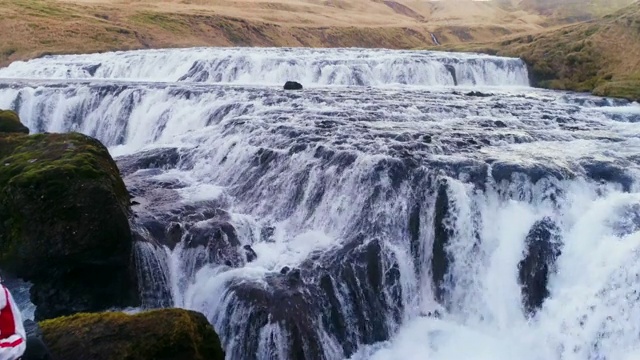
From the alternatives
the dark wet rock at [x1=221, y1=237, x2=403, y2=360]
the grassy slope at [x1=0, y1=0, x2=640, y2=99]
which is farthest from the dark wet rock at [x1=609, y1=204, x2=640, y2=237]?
the grassy slope at [x1=0, y1=0, x2=640, y2=99]

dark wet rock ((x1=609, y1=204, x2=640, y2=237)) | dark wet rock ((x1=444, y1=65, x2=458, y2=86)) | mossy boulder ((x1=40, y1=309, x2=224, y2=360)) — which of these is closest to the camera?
mossy boulder ((x1=40, y1=309, x2=224, y2=360))

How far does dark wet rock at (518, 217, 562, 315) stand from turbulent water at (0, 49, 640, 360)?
3 centimetres

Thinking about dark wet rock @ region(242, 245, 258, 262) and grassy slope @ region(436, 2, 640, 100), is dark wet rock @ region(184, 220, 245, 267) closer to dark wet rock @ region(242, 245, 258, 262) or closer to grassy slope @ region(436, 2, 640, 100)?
dark wet rock @ region(242, 245, 258, 262)

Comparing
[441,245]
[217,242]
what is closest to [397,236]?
[441,245]

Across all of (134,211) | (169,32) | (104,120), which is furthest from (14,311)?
(169,32)

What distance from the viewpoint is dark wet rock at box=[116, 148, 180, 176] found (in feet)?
60.1

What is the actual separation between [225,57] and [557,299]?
3244 cm

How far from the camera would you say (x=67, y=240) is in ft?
32.0

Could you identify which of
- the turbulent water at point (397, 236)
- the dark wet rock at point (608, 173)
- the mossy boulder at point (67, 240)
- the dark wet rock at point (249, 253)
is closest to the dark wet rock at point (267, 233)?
the turbulent water at point (397, 236)

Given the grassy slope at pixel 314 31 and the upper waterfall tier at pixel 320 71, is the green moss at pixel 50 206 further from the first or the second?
the grassy slope at pixel 314 31

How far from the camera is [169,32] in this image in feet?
242

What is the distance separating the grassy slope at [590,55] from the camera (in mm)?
33969

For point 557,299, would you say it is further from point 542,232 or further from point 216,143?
point 216,143

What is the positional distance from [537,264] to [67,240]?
9.39 meters
